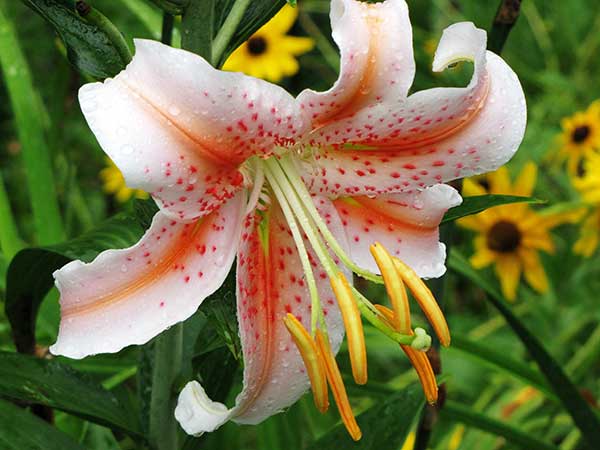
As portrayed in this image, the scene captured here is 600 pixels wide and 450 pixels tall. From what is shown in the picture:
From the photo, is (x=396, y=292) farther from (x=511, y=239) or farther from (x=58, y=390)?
(x=511, y=239)

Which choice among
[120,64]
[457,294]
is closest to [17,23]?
[457,294]

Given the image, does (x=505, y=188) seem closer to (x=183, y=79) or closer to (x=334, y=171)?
(x=334, y=171)

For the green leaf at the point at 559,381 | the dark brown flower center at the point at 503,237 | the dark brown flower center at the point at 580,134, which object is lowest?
the dark brown flower center at the point at 503,237

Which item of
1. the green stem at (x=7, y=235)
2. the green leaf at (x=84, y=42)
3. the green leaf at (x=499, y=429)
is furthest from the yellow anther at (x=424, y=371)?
the green stem at (x=7, y=235)

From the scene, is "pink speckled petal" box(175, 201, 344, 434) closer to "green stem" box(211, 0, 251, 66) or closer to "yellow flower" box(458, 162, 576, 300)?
"green stem" box(211, 0, 251, 66)

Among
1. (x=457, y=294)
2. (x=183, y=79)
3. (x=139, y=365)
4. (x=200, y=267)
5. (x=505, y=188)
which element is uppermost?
(x=183, y=79)

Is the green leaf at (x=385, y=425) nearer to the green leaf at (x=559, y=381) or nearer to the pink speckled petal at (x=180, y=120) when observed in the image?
the green leaf at (x=559, y=381)

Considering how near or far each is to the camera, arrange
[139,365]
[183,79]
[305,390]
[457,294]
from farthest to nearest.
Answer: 1. [457,294]
2. [139,365]
3. [305,390]
4. [183,79]
